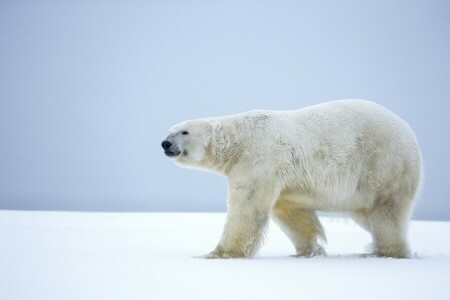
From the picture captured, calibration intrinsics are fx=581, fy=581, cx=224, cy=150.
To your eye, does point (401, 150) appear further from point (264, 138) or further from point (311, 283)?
point (311, 283)

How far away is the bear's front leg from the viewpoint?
5.50 meters

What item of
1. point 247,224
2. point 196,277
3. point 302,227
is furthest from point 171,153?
point 196,277

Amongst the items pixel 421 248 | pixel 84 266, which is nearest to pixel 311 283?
pixel 84 266

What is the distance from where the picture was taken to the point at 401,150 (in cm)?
587

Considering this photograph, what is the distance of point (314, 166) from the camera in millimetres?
5805

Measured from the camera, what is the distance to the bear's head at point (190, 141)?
6.15m

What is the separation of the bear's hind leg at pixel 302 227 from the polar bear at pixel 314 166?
24 millimetres

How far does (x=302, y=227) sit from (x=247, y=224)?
96 centimetres

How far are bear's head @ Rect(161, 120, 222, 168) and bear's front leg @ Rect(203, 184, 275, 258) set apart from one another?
845mm

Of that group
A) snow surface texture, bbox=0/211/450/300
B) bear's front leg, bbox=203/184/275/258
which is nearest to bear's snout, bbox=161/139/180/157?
bear's front leg, bbox=203/184/275/258

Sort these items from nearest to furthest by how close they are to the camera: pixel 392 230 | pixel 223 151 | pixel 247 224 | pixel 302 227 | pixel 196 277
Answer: pixel 196 277 → pixel 247 224 → pixel 392 230 → pixel 223 151 → pixel 302 227

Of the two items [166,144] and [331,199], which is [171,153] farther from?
[331,199]

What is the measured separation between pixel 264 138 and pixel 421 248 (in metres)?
2.67

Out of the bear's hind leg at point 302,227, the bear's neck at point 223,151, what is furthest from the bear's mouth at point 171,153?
the bear's hind leg at point 302,227
